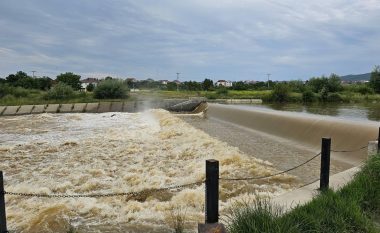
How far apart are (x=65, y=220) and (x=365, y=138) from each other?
393 inches

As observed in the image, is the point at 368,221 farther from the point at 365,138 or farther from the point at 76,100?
the point at 76,100

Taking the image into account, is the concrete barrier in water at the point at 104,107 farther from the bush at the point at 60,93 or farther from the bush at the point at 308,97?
the bush at the point at 308,97

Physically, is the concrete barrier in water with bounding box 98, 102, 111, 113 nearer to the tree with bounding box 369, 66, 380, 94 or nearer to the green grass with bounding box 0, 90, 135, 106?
the green grass with bounding box 0, 90, 135, 106

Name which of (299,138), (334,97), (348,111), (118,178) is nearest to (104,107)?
(348,111)

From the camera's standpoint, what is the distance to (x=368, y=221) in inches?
175

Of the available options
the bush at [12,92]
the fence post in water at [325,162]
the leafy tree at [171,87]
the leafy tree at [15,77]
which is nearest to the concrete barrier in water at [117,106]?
the bush at [12,92]

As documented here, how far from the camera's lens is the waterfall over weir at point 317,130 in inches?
477

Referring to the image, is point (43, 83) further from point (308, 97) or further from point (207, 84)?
point (308, 97)

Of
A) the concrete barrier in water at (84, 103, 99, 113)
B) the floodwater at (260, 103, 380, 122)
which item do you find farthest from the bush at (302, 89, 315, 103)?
the concrete barrier in water at (84, 103, 99, 113)

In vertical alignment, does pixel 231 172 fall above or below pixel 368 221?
below

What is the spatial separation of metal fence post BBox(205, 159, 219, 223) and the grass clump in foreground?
0.24m

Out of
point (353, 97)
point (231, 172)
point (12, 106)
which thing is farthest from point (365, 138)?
point (353, 97)

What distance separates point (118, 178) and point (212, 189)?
5866 millimetres

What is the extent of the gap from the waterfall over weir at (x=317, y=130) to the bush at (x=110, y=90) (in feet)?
92.3
